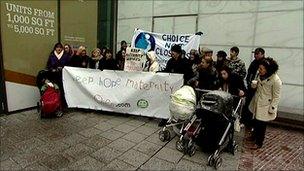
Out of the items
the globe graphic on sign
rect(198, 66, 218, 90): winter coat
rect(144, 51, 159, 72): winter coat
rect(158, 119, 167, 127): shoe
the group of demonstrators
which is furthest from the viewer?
the globe graphic on sign

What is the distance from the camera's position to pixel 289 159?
452cm

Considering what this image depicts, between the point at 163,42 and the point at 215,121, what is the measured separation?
372 centimetres

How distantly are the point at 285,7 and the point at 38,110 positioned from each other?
6.63 meters

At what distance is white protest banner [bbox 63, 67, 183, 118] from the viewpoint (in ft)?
19.0

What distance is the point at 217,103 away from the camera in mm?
4027

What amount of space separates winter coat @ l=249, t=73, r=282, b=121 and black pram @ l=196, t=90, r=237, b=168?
30.4 inches

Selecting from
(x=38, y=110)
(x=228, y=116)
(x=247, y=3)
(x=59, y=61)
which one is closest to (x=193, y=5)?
(x=247, y=3)

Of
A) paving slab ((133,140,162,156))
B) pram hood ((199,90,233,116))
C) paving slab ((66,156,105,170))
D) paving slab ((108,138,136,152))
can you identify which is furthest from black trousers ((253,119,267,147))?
paving slab ((66,156,105,170))

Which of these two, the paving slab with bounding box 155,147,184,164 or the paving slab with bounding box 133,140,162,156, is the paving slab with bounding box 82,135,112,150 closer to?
the paving slab with bounding box 133,140,162,156

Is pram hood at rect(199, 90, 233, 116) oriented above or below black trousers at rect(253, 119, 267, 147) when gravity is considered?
above

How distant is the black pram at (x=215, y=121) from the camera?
4.01 meters

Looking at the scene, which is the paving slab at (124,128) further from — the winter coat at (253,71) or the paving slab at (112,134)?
the winter coat at (253,71)

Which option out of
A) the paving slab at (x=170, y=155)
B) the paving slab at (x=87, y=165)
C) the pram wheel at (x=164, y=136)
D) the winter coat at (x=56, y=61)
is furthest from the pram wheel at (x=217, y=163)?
the winter coat at (x=56, y=61)

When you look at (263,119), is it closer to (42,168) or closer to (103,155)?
(103,155)
